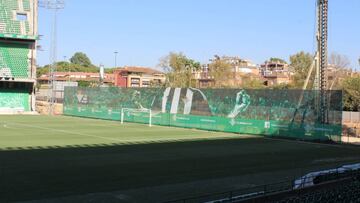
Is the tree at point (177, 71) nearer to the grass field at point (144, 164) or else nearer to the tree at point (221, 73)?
the tree at point (221, 73)

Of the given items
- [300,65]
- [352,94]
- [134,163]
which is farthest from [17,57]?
[134,163]

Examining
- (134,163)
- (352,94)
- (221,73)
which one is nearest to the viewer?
(134,163)

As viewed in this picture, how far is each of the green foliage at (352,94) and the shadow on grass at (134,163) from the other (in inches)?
1387

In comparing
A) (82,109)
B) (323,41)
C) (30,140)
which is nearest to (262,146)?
(323,41)

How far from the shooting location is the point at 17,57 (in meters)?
65.1

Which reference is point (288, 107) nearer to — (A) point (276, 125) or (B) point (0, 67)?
(A) point (276, 125)

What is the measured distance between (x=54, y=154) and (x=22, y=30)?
48.1 m

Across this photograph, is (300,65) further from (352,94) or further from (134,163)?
(134,163)

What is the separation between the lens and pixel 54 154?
21.5 metres

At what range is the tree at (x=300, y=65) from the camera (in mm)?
80750

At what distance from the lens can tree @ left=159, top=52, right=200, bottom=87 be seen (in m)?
93.3

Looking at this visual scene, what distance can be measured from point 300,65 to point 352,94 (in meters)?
23.3

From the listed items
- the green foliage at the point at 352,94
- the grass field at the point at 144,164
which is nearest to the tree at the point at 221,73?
the green foliage at the point at 352,94

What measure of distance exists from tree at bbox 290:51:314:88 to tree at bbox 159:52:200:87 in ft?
63.4
